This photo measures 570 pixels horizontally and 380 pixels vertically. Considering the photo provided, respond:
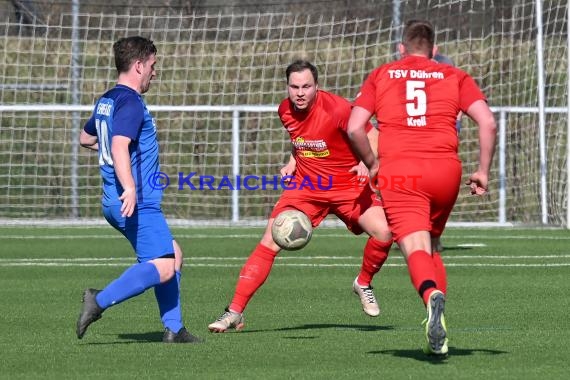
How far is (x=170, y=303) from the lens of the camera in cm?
807

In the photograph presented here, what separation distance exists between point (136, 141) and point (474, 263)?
628cm

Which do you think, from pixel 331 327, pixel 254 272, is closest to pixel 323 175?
pixel 254 272

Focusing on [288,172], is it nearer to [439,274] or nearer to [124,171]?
[439,274]

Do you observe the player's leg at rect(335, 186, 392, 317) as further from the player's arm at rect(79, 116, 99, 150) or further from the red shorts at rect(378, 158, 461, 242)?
the red shorts at rect(378, 158, 461, 242)

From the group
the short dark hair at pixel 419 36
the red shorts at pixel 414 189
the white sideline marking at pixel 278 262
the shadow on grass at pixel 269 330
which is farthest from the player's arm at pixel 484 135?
the white sideline marking at pixel 278 262

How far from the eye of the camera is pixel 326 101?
9.31 meters

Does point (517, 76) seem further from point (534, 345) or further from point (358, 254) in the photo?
point (534, 345)

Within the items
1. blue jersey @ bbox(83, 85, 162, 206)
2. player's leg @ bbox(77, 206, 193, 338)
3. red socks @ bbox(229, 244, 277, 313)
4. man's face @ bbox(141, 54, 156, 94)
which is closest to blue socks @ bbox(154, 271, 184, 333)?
player's leg @ bbox(77, 206, 193, 338)

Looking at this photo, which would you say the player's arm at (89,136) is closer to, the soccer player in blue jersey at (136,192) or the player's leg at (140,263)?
the soccer player in blue jersey at (136,192)

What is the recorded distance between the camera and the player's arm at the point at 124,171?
24.2ft

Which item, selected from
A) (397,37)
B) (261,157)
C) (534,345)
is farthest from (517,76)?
(534,345)

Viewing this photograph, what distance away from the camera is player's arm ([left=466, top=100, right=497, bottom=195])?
281 inches

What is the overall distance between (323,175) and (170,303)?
1.83 metres

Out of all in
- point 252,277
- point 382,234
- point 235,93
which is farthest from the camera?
point 235,93
